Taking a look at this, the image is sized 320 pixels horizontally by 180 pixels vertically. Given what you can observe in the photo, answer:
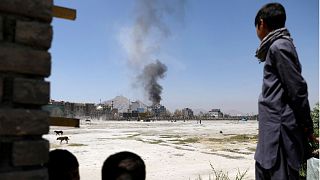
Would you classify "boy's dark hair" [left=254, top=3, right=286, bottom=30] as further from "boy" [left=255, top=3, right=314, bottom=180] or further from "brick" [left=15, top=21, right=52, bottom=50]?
"brick" [left=15, top=21, right=52, bottom=50]

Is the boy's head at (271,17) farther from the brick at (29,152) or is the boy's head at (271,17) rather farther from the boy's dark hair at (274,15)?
the brick at (29,152)

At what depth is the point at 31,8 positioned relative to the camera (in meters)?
1.77

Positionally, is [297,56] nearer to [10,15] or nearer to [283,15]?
[283,15]

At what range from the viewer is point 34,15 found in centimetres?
178

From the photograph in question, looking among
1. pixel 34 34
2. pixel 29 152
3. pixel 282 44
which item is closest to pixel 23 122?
pixel 29 152

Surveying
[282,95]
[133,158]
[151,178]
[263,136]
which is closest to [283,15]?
[282,95]

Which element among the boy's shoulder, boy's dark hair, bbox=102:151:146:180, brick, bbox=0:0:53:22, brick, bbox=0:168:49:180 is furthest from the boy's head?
brick, bbox=0:168:49:180

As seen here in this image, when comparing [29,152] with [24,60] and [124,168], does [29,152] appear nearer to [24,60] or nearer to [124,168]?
[24,60]

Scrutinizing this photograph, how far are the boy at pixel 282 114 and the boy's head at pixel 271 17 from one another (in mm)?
82

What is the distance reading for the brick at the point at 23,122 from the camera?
1.63 metres

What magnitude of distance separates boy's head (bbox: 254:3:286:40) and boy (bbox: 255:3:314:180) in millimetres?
82

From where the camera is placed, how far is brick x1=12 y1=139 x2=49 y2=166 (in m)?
1.66

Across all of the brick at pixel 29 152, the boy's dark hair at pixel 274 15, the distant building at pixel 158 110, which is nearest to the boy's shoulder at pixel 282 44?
the boy's dark hair at pixel 274 15

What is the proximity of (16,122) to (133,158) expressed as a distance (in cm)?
96
